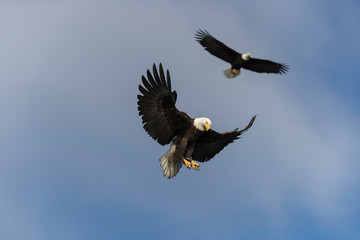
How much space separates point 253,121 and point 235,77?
4.47 m

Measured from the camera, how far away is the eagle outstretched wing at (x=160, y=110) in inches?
346

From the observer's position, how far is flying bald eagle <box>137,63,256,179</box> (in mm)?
8820

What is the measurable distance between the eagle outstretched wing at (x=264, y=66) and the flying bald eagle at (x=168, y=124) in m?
5.14

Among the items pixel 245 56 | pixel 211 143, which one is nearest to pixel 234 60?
pixel 245 56

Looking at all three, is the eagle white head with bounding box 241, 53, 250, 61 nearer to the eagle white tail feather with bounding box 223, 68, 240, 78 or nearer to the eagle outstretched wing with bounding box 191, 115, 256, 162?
the eagle white tail feather with bounding box 223, 68, 240, 78

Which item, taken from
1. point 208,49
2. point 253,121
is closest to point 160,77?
point 253,121

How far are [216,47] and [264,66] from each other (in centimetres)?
185

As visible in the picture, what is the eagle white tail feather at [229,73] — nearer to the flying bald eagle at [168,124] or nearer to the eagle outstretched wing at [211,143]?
the eagle outstretched wing at [211,143]

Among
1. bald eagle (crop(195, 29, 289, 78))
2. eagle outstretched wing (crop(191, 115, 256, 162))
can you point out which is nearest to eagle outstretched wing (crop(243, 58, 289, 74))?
bald eagle (crop(195, 29, 289, 78))

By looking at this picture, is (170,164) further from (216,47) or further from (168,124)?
(216,47)

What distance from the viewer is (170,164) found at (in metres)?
9.26

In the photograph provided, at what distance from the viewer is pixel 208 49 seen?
1372 centimetres

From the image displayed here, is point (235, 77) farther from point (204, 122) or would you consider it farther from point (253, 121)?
point (204, 122)

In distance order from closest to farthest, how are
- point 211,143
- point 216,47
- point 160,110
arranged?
point 160,110 → point 211,143 → point 216,47
